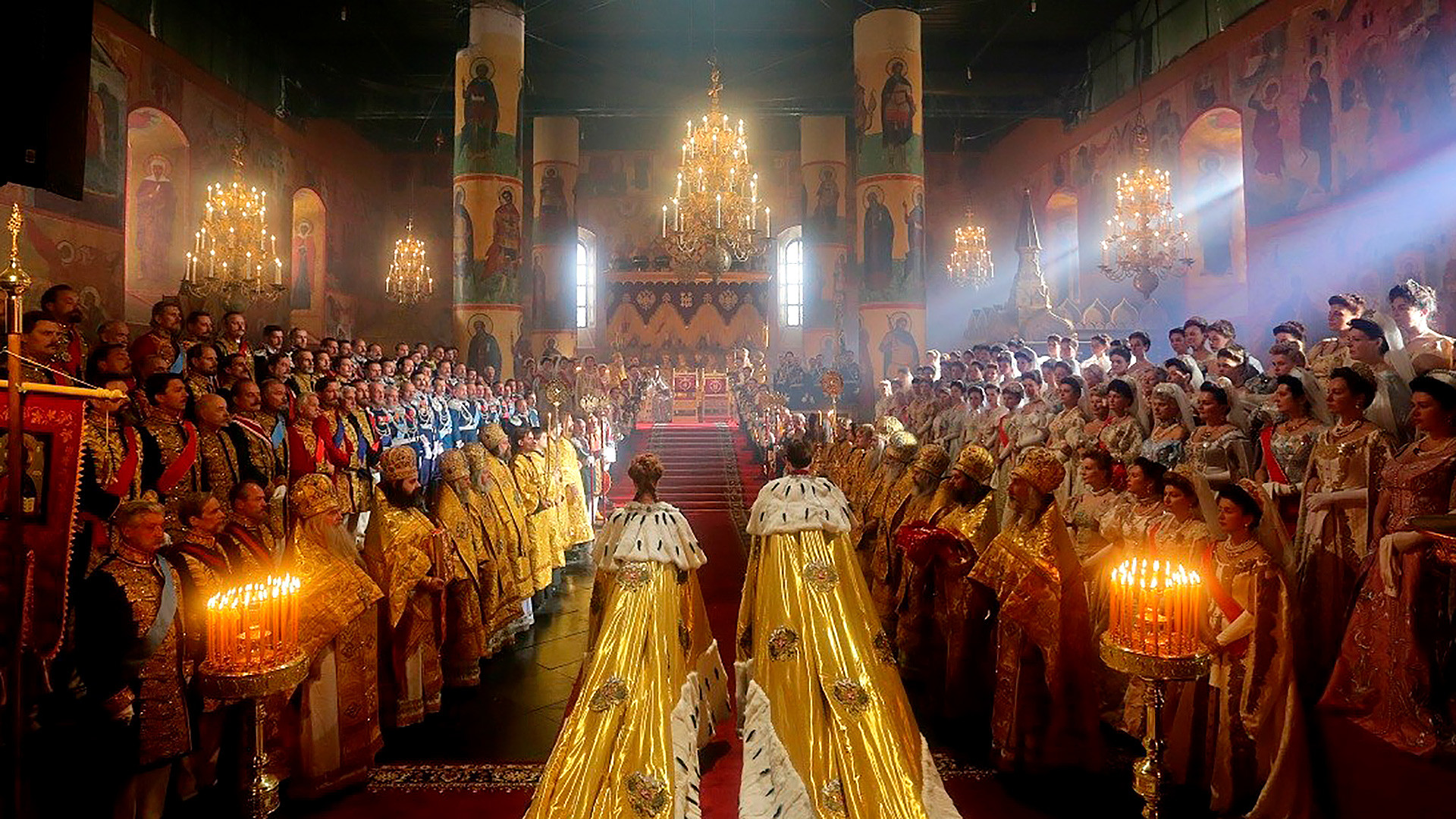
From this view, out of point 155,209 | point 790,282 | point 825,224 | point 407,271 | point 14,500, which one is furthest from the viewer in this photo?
point 790,282

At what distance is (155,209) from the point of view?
14.6 metres

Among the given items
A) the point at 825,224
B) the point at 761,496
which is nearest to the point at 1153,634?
the point at 761,496

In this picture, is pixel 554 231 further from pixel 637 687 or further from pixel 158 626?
pixel 637 687

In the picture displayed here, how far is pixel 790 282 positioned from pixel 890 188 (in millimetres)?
12673

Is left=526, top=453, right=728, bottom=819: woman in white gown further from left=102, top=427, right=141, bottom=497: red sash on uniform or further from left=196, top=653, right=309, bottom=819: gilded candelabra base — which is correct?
left=102, top=427, right=141, bottom=497: red sash on uniform

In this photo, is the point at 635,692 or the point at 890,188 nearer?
the point at 635,692

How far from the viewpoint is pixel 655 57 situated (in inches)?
851

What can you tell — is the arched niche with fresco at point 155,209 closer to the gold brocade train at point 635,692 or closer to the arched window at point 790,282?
the gold brocade train at point 635,692

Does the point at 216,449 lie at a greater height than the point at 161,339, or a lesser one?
lesser

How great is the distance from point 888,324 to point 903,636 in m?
9.77

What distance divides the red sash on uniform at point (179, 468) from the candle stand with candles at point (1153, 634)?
5.36 meters

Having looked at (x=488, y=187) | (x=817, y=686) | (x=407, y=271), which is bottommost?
(x=817, y=686)

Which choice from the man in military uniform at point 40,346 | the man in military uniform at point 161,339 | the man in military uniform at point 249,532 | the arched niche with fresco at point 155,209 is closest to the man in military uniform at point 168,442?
the man in military uniform at point 40,346

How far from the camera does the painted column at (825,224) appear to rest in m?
24.6
